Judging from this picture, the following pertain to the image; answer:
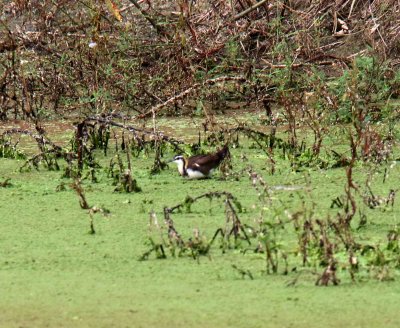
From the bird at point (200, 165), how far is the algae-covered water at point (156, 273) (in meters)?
0.10

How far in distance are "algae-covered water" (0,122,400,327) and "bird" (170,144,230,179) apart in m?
0.10

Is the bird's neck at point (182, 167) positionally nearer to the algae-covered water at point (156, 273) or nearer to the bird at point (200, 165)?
the bird at point (200, 165)

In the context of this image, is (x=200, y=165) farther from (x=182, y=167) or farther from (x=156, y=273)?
(x=156, y=273)

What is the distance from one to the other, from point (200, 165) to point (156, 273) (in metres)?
2.03

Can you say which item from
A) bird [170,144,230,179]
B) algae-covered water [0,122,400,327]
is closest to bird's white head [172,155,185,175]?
bird [170,144,230,179]

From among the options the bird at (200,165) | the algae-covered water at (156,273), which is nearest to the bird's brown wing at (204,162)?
the bird at (200,165)

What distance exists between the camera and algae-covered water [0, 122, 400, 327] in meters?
4.05

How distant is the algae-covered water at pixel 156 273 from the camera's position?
13.3 ft

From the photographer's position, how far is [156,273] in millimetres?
4637

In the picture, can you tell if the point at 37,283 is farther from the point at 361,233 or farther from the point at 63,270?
the point at 361,233

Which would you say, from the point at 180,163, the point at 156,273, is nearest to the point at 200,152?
the point at 180,163

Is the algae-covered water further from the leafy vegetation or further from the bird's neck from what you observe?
the bird's neck

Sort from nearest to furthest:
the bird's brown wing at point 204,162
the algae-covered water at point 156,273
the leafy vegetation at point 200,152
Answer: the algae-covered water at point 156,273, the leafy vegetation at point 200,152, the bird's brown wing at point 204,162

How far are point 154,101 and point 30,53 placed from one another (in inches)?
48.4
